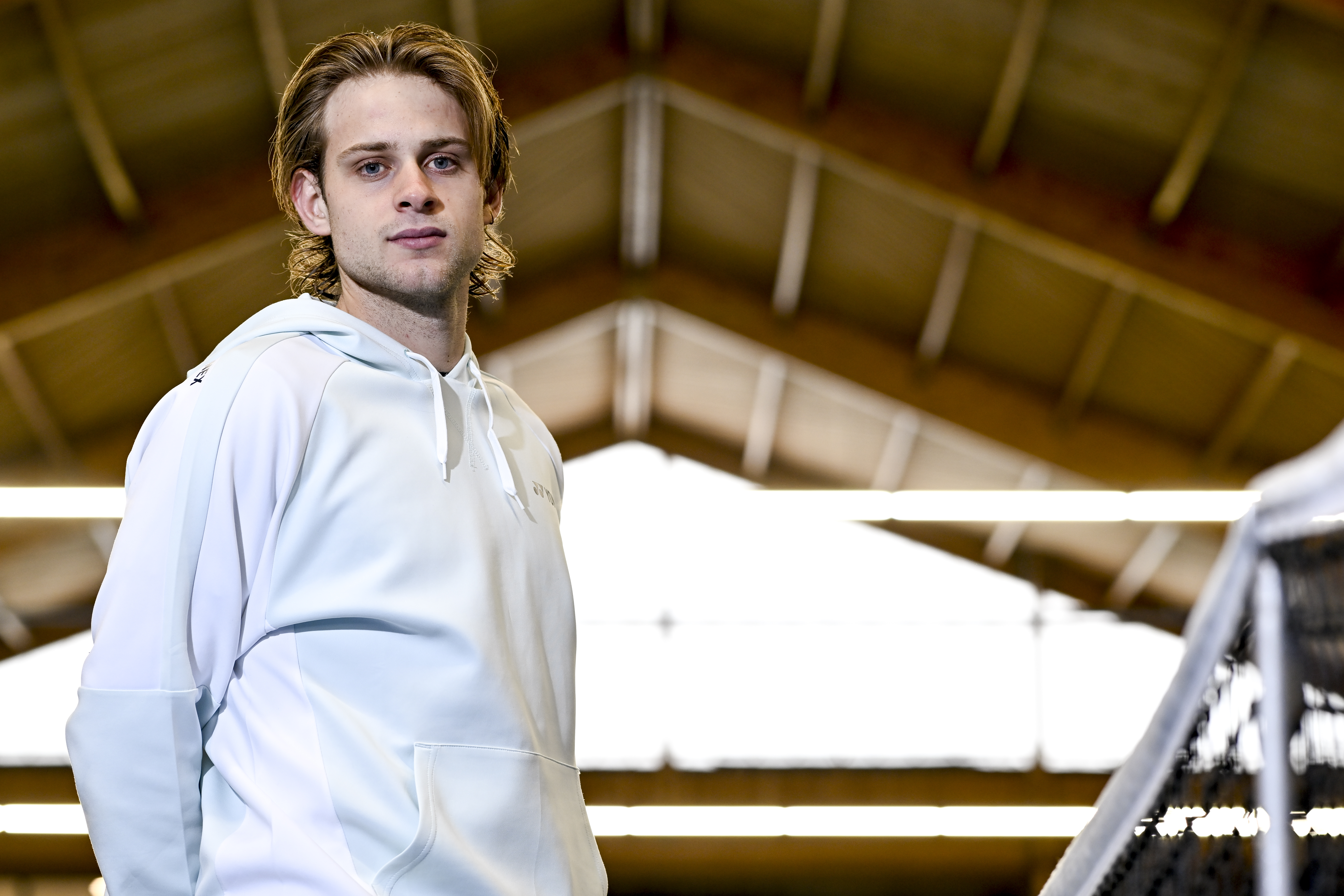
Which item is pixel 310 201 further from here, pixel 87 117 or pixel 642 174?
pixel 642 174

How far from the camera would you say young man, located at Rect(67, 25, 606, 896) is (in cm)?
158

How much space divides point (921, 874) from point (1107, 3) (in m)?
11.1

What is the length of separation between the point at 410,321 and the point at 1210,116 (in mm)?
9279

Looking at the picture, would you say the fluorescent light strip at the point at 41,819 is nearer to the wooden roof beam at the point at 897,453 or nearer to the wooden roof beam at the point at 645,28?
the wooden roof beam at the point at 897,453

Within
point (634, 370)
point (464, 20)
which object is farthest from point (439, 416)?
point (634, 370)

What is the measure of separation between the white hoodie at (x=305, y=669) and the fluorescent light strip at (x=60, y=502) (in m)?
12.3

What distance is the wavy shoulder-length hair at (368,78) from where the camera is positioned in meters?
1.95

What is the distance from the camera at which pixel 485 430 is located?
2016mm

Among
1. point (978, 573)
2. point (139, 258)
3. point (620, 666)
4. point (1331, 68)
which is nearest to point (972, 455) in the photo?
point (978, 573)

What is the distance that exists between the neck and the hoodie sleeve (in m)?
0.28

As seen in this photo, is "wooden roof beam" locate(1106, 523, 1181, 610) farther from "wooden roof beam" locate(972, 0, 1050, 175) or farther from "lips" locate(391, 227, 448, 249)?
"lips" locate(391, 227, 448, 249)

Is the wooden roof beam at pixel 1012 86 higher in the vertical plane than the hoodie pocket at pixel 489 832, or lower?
higher

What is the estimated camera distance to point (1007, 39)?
10.5m

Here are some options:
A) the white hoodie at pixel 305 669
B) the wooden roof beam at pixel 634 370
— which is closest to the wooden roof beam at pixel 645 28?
the wooden roof beam at pixel 634 370
